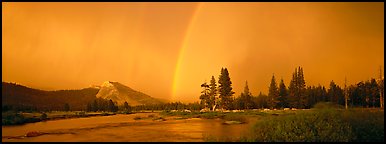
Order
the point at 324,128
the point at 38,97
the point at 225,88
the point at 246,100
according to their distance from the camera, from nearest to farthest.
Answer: the point at 324,128 → the point at 225,88 → the point at 246,100 → the point at 38,97

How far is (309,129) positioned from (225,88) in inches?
2345

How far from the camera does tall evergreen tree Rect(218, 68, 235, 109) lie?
93750mm

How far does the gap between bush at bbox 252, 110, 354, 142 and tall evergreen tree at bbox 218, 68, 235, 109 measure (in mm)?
57153

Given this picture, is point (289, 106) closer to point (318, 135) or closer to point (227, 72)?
point (227, 72)

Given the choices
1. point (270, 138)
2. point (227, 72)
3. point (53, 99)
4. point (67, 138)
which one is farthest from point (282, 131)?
point (53, 99)

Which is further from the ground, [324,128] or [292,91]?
[292,91]

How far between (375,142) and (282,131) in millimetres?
9052

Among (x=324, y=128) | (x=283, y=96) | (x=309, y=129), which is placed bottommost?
(x=309, y=129)

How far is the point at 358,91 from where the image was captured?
336 feet

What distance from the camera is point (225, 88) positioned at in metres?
94.1

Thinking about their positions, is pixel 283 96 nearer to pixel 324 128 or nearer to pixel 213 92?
pixel 213 92

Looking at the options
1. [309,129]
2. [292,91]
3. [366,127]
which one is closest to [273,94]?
[292,91]

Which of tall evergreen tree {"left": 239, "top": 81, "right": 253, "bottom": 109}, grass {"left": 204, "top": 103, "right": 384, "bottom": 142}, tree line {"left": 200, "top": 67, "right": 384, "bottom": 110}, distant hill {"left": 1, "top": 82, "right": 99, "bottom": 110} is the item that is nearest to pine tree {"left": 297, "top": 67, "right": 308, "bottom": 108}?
tree line {"left": 200, "top": 67, "right": 384, "bottom": 110}

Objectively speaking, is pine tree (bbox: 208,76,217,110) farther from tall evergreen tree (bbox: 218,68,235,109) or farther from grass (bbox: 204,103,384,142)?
grass (bbox: 204,103,384,142)
